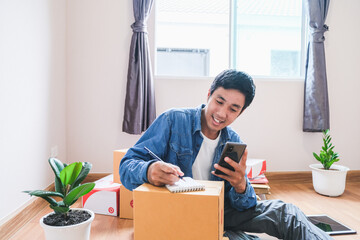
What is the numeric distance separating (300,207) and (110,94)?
5.72 feet

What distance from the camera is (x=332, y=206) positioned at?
1954 millimetres

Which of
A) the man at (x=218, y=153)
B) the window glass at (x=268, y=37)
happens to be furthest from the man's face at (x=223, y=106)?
the window glass at (x=268, y=37)

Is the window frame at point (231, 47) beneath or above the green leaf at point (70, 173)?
above

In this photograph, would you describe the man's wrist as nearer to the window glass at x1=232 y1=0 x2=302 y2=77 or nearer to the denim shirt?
the denim shirt

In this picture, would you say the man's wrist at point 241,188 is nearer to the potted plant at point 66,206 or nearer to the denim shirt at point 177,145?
the denim shirt at point 177,145

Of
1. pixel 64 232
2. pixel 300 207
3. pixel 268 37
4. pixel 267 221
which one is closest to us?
pixel 64 232

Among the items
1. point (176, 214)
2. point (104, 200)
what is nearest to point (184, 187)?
point (176, 214)

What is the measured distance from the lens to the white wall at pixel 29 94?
1416 mm

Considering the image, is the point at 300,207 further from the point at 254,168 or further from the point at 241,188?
the point at 241,188

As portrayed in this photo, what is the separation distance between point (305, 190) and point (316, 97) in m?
0.82

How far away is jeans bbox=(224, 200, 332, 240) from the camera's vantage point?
1.18 metres

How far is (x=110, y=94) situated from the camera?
2.39 meters

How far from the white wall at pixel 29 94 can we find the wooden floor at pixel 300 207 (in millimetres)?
171

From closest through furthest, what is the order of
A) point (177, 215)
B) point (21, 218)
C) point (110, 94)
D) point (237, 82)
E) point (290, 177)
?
point (177, 215) → point (237, 82) → point (21, 218) → point (110, 94) → point (290, 177)
